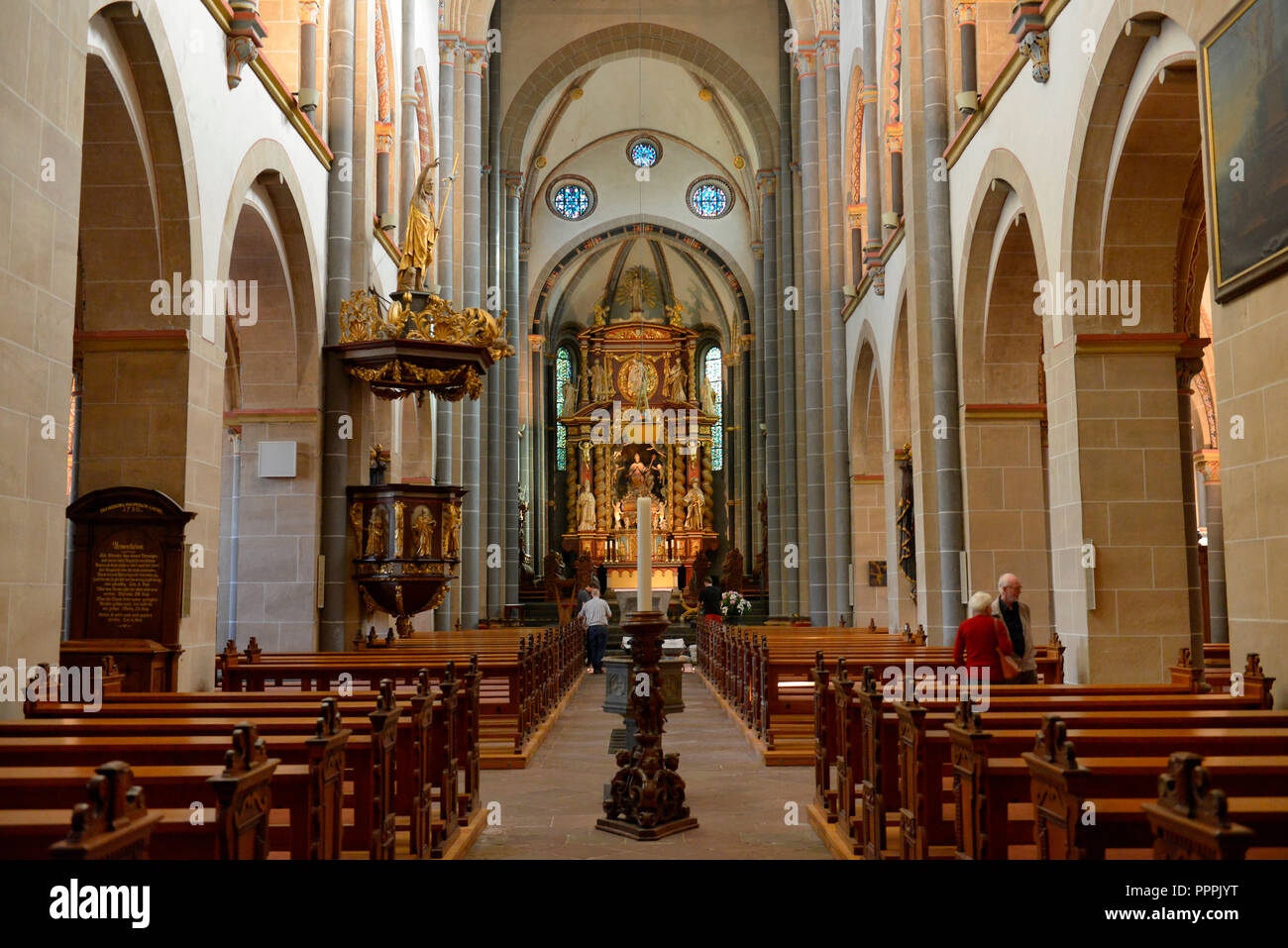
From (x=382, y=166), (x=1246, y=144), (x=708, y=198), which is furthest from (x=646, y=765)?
(x=708, y=198)

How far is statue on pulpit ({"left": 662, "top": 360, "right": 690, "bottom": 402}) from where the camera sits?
3572cm

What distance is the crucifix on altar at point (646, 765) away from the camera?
250 inches

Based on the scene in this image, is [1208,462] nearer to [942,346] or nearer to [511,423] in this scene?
[942,346]

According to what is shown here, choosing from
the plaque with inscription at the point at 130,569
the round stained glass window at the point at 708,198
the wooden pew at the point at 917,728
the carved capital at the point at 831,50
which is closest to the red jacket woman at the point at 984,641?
the wooden pew at the point at 917,728

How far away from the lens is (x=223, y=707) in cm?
579

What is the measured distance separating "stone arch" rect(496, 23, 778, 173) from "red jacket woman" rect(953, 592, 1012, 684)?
2115 centimetres

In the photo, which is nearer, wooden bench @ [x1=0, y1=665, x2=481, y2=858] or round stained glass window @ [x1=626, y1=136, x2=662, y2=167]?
wooden bench @ [x1=0, y1=665, x2=481, y2=858]

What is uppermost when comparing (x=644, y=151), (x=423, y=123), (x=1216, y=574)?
(x=644, y=151)

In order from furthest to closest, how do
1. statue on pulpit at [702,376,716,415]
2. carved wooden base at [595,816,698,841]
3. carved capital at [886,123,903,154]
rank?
statue on pulpit at [702,376,716,415] → carved capital at [886,123,903,154] → carved wooden base at [595,816,698,841]

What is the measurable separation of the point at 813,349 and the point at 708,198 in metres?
14.2

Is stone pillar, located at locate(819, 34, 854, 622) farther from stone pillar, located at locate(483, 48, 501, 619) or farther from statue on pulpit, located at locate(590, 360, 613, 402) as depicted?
statue on pulpit, located at locate(590, 360, 613, 402)

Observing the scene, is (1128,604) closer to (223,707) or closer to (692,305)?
(223,707)

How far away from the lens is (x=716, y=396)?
121 feet

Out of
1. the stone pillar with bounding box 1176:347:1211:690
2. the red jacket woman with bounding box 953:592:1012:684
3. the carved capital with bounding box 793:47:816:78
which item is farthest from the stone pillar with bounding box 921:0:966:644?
the carved capital with bounding box 793:47:816:78
